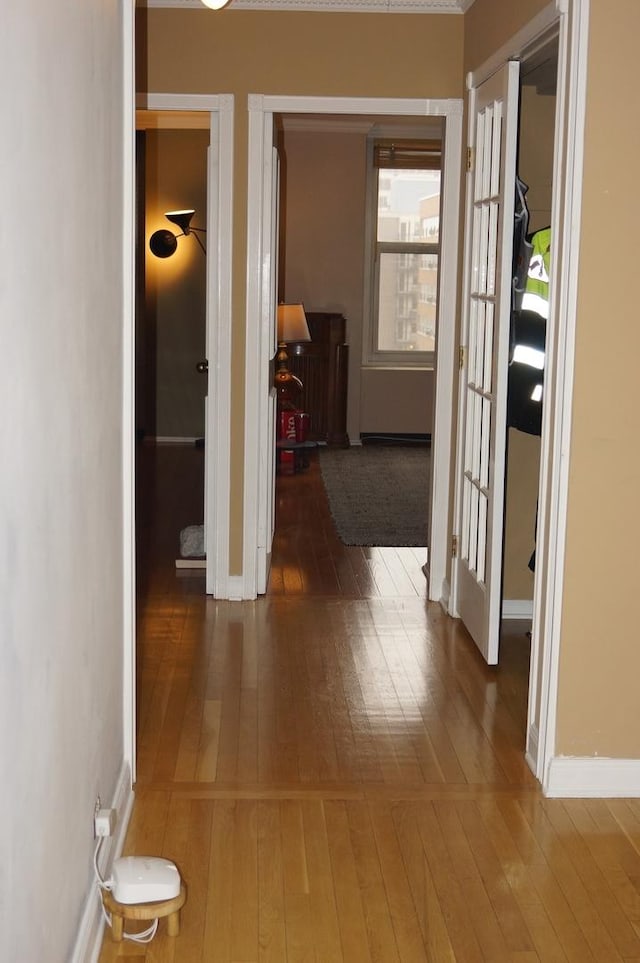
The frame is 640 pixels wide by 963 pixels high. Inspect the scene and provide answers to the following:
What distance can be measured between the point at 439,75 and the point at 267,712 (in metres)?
3.00

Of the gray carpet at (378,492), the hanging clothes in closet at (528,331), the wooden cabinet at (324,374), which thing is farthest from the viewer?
the wooden cabinet at (324,374)

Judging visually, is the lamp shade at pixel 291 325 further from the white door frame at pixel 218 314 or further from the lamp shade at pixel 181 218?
the white door frame at pixel 218 314

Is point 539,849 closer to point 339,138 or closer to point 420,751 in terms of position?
point 420,751

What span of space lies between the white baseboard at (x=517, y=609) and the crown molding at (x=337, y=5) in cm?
267

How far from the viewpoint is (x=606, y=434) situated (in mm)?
3375

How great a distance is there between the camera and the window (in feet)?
34.6

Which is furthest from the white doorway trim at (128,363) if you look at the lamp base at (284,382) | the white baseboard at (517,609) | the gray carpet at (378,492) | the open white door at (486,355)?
the lamp base at (284,382)

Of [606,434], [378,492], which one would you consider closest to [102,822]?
[606,434]

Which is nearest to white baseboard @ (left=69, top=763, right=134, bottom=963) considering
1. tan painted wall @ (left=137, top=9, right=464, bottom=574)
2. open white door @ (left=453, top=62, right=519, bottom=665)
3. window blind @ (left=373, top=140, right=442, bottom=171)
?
open white door @ (left=453, top=62, right=519, bottom=665)

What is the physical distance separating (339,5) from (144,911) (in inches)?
160

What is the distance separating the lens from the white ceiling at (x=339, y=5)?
5125 millimetres

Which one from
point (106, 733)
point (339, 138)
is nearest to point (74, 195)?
point (106, 733)

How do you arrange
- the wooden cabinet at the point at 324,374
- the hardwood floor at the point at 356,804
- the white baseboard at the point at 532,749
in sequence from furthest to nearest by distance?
1. the wooden cabinet at the point at 324,374
2. the white baseboard at the point at 532,749
3. the hardwood floor at the point at 356,804

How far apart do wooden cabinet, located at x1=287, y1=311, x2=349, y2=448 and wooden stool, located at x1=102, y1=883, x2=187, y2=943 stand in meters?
7.87
